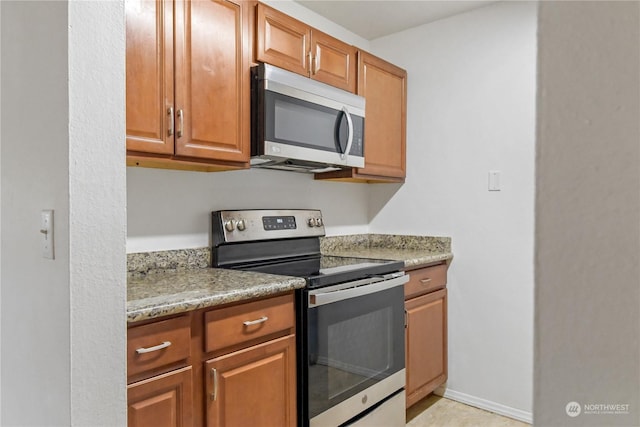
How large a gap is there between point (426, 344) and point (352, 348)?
0.77 meters

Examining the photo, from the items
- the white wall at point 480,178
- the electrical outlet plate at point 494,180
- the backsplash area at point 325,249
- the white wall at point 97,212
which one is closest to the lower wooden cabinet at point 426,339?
the white wall at point 480,178

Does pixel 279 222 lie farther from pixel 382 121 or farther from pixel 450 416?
pixel 450 416

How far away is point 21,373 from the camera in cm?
116

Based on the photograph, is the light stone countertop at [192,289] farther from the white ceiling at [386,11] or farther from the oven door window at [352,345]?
the white ceiling at [386,11]

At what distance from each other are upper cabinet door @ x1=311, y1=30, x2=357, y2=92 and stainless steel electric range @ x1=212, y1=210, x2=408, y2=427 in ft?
2.47

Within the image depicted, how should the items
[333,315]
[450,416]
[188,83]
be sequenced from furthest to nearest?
[450,416], [333,315], [188,83]

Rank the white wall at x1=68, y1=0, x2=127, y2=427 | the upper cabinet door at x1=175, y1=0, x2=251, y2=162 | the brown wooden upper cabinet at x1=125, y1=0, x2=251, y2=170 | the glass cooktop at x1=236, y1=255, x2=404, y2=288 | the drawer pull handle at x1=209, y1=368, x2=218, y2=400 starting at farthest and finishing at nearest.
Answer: the glass cooktop at x1=236, y1=255, x2=404, y2=288 → the upper cabinet door at x1=175, y1=0, x2=251, y2=162 → the brown wooden upper cabinet at x1=125, y1=0, x2=251, y2=170 → the drawer pull handle at x1=209, y1=368, x2=218, y2=400 → the white wall at x1=68, y1=0, x2=127, y2=427

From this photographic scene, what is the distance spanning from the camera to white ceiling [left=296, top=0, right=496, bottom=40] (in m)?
2.52

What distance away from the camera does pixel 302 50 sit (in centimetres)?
215

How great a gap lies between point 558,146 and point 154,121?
149cm

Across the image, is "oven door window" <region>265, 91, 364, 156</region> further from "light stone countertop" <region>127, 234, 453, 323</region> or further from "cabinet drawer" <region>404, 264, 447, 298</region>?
"cabinet drawer" <region>404, 264, 447, 298</region>

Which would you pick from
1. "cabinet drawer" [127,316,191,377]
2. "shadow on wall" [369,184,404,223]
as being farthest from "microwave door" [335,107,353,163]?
"cabinet drawer" [127,316,191,377]

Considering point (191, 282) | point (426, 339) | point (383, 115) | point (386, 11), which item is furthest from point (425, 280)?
point (386, 11)

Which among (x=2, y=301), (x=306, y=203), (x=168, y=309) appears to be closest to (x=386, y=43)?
(x=306, y=203)
